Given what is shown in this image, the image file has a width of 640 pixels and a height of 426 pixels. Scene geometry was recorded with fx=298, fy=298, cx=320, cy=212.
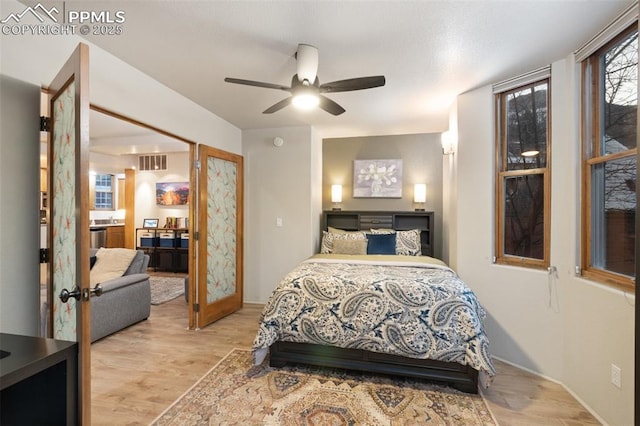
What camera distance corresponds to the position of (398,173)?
4.60 meters

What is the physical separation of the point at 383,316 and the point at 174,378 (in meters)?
1.75

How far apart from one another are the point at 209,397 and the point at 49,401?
3.63ft

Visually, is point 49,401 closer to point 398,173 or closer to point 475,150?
point 475,150

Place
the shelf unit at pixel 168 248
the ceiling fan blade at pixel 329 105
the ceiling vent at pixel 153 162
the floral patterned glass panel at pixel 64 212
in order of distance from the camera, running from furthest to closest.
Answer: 1. the ceiling vent at pixel 153 162
2. the shelf unit at pixel 168 248
3. the ceiling fan blade at pixel 329 105
4. the floral patterned glass panel at pixel 64 212

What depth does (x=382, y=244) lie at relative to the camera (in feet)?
12.8

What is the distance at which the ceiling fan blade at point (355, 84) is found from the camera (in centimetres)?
204

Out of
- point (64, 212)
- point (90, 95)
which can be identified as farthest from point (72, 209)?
point (90, 95)


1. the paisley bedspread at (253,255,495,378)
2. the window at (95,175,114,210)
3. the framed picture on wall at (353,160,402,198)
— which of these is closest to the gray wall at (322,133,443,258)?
the framed picture on wall at (353,160,402,198)

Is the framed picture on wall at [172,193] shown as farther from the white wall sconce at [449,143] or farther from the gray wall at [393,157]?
the white wall sconce at [449,143]

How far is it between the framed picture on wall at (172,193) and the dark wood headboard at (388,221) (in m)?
3.63

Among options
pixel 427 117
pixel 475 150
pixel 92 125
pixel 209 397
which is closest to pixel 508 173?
pixel 475 150

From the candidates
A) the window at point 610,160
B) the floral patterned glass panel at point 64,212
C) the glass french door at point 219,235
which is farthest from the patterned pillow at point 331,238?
the floral patterned glass panel at point 64,212

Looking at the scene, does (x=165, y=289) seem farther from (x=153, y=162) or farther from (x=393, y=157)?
(x=393, y=157)

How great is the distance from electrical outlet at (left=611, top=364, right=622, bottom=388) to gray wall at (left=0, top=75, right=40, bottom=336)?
3525 millimetres
